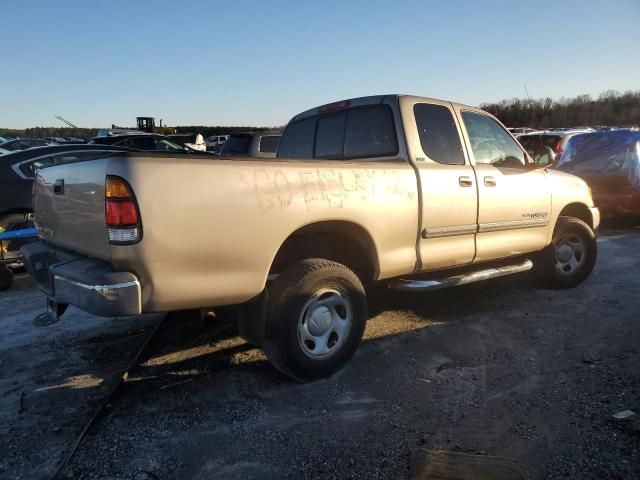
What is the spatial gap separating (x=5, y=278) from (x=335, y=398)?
4498 millimetres

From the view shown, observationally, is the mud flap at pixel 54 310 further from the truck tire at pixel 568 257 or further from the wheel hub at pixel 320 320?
the truck tire at pixel 568 257

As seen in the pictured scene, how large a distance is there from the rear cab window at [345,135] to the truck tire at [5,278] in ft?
11.3

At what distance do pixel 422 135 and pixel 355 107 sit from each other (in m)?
0.69

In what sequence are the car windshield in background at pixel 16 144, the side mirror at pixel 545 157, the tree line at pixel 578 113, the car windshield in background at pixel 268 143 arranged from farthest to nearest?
the tree line at pixel 578 113 < the car windshield in background at pixel 16 144 < the car windshield in background at pixel 268 143 < the side mirror at pixel 545 157

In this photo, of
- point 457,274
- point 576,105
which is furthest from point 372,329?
point 576,105

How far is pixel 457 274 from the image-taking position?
4.51 meters

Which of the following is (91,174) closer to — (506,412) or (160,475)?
(160,475)

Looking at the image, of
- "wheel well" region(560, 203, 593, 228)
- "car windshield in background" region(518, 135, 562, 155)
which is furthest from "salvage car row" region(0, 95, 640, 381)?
"car windshield in background" region(518, 135, 562, 155)

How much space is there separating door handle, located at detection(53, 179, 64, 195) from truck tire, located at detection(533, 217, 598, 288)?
183 inches

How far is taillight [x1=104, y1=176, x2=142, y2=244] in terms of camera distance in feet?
8.79

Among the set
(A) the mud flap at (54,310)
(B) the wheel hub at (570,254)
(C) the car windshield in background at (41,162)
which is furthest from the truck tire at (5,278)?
(B) the wheel hub at (570,254)

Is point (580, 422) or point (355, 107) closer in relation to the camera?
point (580, 422)

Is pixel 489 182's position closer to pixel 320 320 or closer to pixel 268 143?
pixel 320 320

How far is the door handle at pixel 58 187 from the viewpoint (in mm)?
3279
